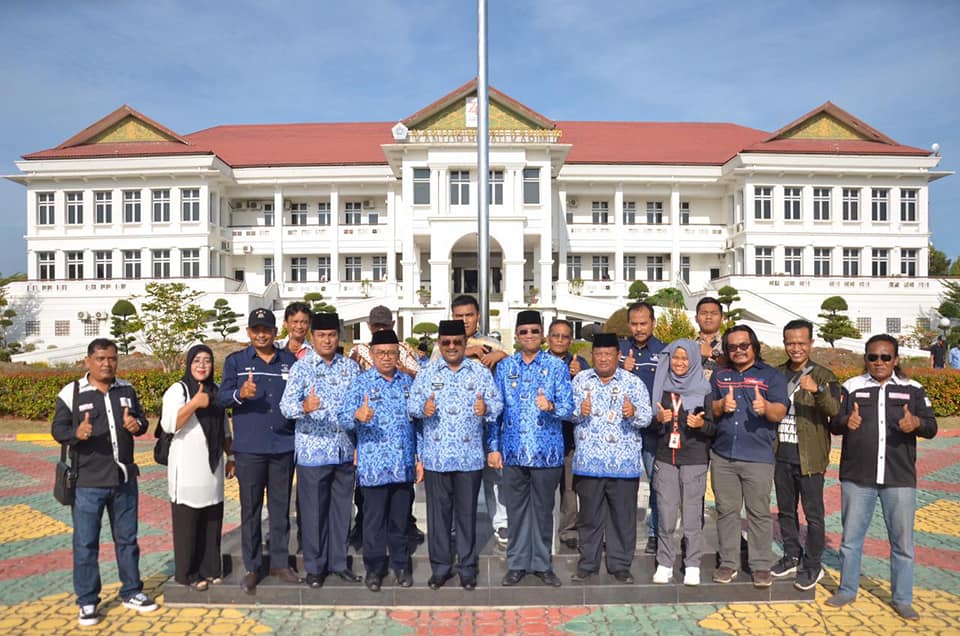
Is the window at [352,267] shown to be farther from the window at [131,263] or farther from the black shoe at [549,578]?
the black shoe at [549,578]

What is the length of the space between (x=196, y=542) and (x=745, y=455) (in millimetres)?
4069

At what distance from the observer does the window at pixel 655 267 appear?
33.5m

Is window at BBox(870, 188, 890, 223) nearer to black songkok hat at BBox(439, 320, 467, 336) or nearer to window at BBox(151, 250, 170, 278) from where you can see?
black songkok hat at BBox(439, 320, 467, 336)

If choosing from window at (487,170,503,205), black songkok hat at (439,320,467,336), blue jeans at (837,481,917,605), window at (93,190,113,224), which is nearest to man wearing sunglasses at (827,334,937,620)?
blue jeans at (837,481,917,605)

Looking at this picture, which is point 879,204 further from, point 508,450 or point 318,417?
point 318,417

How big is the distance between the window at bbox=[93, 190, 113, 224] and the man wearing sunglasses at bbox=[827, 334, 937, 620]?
114 feet

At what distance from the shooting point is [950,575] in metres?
5.15

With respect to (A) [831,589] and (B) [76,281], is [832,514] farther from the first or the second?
(B) [76,281]

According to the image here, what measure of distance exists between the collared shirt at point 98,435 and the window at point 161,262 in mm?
30206

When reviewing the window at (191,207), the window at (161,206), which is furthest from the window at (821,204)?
the window at (161,206)

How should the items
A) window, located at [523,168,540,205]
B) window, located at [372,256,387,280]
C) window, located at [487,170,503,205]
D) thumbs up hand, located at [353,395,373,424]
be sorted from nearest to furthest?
thumbs up hand, located at [353,395,373,424], window, located at [487,170,503,205], window, located at [523,168,540,205], window, located at [372,256,387,280]

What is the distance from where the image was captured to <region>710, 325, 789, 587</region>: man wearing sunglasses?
4586 millimetres

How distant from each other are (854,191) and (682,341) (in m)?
32.4

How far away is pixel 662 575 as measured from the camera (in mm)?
4645
